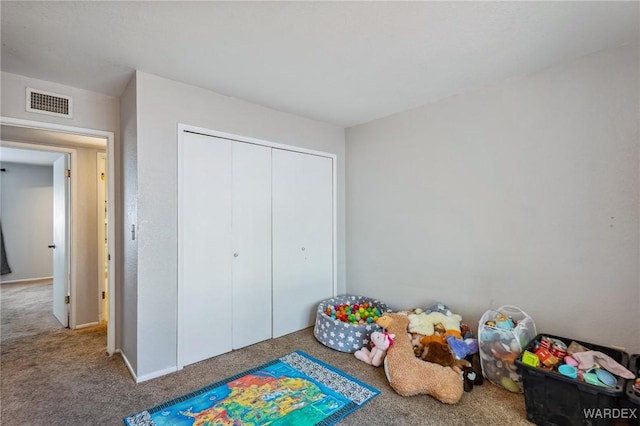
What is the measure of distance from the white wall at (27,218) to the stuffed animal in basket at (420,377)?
7.15 metres

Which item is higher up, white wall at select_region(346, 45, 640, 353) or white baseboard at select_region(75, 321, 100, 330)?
white wall at select_region(346, 45, 640, 353)

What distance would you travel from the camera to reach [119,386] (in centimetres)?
213

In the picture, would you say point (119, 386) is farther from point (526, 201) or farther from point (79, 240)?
point (526, 201)

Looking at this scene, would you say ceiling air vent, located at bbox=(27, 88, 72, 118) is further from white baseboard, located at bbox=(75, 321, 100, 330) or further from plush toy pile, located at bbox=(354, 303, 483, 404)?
plush toy pile, located at bbox=(354, 303, 483, 404)

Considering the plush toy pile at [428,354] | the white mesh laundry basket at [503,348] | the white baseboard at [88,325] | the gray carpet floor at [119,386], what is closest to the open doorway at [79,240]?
the white baseboard at [88,325]

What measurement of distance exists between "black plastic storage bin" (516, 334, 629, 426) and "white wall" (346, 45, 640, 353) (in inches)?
19.1

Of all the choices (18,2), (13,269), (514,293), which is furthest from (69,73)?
(13,269)

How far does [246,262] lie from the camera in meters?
2.83

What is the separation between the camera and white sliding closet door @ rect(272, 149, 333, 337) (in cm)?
308

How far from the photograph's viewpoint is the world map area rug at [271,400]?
1775mm

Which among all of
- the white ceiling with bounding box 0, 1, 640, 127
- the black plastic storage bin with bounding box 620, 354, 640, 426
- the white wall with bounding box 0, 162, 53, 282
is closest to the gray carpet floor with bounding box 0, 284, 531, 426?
the black plastic storage bin with bounding box 620, 354, 640, 426

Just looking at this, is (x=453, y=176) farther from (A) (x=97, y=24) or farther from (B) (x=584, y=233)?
(A) (x=97, y=24)

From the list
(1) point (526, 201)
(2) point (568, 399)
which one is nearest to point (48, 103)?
(1) point (526, 201)

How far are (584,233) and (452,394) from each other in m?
1.45
